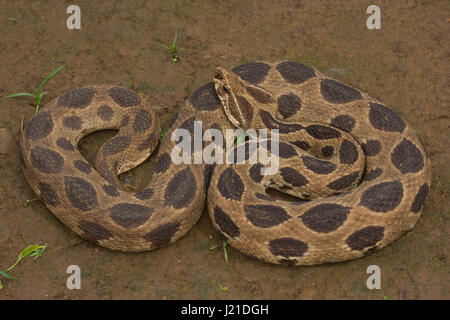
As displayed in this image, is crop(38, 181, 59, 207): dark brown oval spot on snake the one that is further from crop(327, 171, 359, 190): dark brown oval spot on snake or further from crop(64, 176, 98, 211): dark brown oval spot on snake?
crop(327, 171, 359, 190): dark brown oval spot on snake

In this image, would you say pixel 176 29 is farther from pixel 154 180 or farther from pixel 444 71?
pixel 444 71

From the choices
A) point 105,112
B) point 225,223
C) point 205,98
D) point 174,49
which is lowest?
point 225,223

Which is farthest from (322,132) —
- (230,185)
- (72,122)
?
(72,122)

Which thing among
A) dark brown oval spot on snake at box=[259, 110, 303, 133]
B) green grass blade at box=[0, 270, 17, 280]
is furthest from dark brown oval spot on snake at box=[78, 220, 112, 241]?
dark brown oval spot on snake at box=[259, 110, 303, 133]

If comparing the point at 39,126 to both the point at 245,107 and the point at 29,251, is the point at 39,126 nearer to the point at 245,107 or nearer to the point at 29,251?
the point at 29,251

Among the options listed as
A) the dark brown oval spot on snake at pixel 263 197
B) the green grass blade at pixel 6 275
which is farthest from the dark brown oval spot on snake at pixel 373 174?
→ the green grass blade at pixel 6 275

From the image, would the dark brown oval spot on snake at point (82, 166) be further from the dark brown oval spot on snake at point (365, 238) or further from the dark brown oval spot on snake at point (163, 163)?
the dark brown oval spot on snake at point (365, 238)
